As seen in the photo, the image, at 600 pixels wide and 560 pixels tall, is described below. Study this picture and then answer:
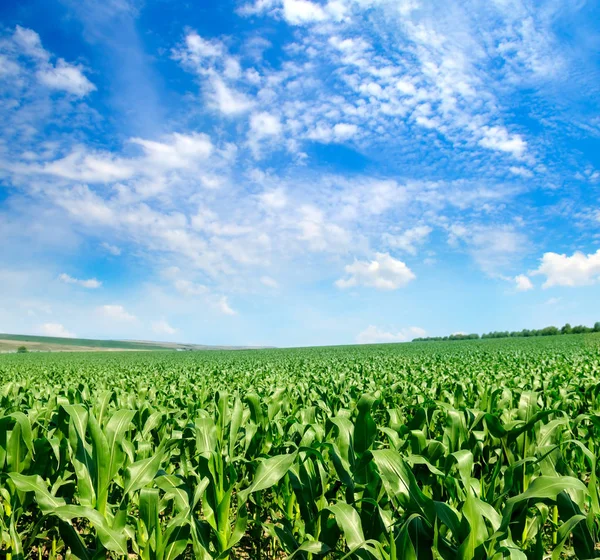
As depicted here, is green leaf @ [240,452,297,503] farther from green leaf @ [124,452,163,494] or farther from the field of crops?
green leaf @ [124,452,163,494]

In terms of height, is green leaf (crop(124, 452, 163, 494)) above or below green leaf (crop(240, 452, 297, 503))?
below

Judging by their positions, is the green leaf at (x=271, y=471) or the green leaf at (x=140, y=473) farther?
the green leaf at (x=140, y=473)

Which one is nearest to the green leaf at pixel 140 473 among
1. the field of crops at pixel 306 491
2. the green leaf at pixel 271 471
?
the field of crops at pixel 306 491

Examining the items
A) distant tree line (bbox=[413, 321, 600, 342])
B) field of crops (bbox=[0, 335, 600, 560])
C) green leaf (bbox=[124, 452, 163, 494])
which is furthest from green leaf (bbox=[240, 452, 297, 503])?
distant tree line (bbox=[413, 321, 600, 342])

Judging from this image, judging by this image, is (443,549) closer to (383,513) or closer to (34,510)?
(383,513)

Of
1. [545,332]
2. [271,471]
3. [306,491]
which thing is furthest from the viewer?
[545,332]

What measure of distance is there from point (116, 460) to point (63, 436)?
104 cm

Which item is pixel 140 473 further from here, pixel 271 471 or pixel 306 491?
pixel 306 491

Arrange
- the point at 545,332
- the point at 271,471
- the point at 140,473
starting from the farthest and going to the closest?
the point at 545,332 < the point at 140,473 < the point at 271,471

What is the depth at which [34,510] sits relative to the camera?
3.82m

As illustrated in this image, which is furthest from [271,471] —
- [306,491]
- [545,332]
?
[545,332]

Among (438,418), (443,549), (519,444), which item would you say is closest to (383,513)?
(443,549)

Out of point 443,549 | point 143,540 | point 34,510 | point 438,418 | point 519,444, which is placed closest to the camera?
point 443,549

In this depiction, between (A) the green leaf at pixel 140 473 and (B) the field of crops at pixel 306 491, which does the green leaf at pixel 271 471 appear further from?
(A) the green leaf at pixel 140 473
